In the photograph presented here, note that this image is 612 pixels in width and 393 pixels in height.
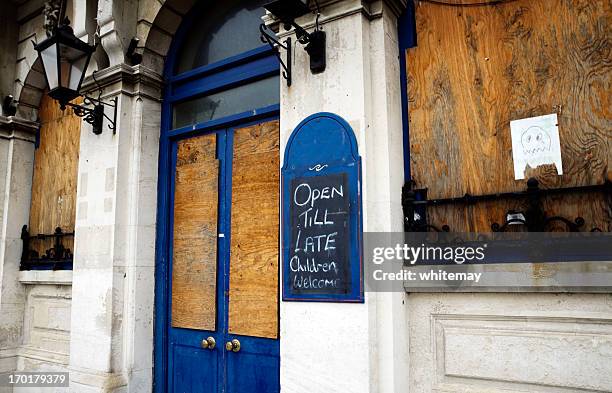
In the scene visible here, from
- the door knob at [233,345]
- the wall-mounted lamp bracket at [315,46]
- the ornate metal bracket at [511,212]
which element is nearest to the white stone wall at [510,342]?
the ornate metal bracket at [511,212]

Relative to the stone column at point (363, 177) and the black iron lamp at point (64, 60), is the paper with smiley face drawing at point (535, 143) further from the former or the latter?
the black iron lamp at point (64, 60)

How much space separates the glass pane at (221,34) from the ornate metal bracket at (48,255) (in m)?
2.40

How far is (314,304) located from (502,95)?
5.87ft

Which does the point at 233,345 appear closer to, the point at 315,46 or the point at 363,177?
the point at 363,177

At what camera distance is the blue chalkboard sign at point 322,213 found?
9.44ft

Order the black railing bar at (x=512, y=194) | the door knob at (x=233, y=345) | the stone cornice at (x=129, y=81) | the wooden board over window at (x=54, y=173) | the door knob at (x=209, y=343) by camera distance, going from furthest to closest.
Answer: the wooden board over window at (x=54, y=173)
the stone cornice at (x=129, y=81)
the door knob at (x=209, y=343)
the door knob at (x=233, y=345)
the black railing bar at (x=512, y=194)

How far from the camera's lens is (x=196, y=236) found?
416cm

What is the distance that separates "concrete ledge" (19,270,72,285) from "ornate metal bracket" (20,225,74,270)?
72 millimetres

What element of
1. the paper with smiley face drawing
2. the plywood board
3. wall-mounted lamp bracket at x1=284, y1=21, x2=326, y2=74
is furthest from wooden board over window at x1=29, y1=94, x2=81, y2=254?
the paper with smiley face drawing

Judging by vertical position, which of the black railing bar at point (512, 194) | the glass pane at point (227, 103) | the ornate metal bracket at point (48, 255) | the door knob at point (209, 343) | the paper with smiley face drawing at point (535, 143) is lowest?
the door knob at point (209, 343)

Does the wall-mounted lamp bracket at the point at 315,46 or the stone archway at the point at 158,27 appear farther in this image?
the stone archway at the point at 158,27

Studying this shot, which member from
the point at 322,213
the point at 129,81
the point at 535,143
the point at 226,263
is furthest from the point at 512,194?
the point at 129,81

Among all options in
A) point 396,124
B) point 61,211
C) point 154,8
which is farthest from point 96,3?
point 396,124

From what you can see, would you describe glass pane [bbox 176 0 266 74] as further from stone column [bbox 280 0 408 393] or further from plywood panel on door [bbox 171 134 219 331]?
stone column [bbox 280 0 408 393]
